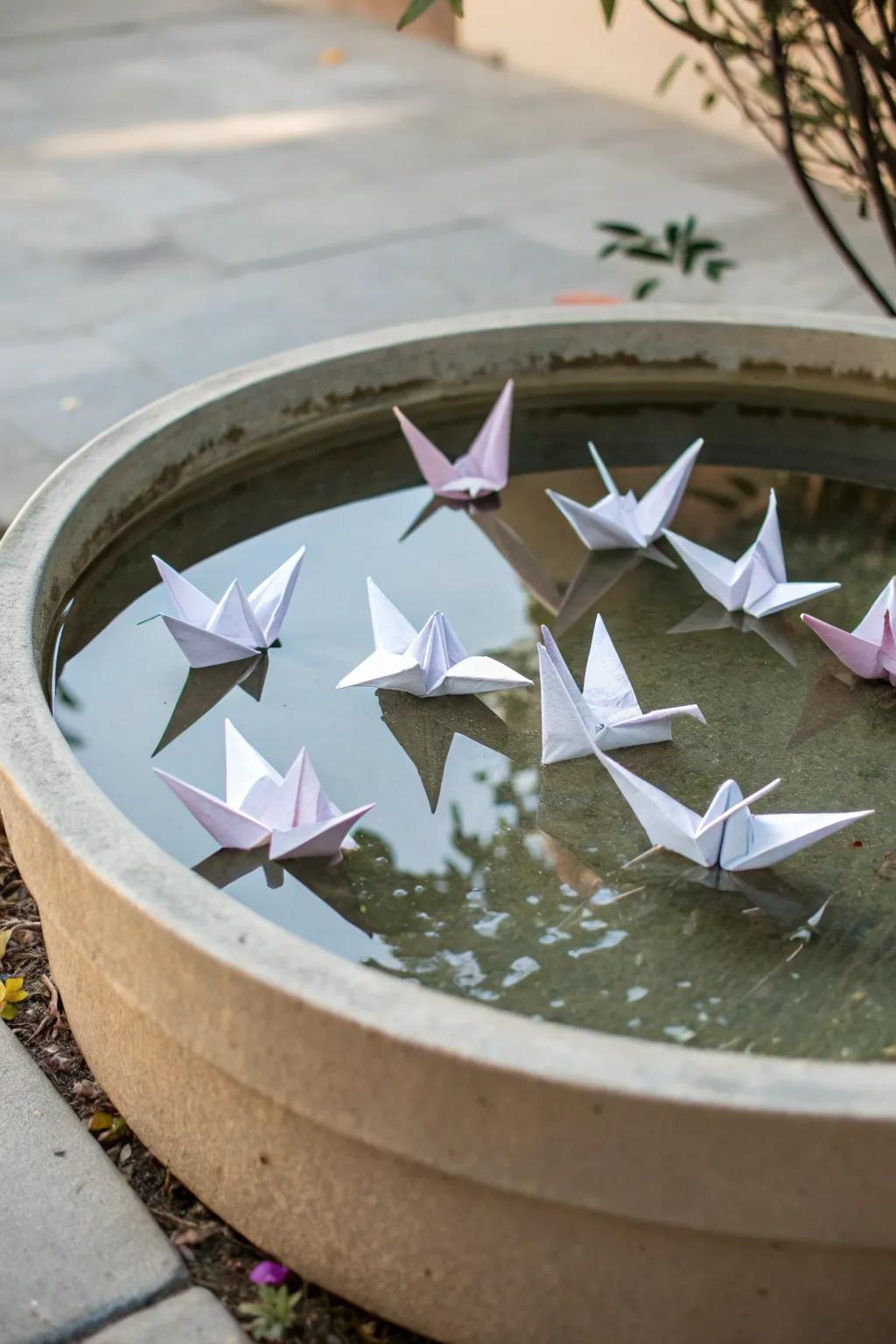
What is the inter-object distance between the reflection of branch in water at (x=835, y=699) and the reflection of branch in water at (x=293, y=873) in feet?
2.12

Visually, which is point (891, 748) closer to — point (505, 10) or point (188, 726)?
point (188, 726)

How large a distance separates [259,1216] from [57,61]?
767cm

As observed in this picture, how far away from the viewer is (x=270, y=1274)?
159cm

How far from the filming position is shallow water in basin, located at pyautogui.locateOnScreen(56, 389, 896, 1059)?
61.4 inches

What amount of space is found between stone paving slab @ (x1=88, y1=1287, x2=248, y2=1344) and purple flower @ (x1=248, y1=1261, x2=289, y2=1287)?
5cm

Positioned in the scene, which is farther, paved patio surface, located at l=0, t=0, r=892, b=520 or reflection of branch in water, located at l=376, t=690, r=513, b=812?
paved patio surface, located at l=0, t=0, r=892, b=520

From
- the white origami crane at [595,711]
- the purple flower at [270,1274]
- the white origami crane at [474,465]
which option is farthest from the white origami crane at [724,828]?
the white origami crane at [474,465]

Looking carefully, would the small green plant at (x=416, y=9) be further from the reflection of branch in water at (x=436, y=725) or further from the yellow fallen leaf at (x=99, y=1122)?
the yellow fallen leaf at (x=99, y=1122)

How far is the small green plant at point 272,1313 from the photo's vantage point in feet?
5.04

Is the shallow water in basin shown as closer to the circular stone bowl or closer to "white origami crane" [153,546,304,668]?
"white origami crane" [153,546,304,668]

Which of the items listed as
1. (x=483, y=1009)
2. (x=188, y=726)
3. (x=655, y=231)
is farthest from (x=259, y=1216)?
(x=655, y=231)

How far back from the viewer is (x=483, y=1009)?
4.16ft

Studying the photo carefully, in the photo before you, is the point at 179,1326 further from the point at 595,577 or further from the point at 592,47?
the point at 592,47

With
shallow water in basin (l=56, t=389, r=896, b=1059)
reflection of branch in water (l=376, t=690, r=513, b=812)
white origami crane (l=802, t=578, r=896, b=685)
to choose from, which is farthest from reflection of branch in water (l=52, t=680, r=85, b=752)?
white origami crane (l=802, t=578, r=896, b=685)
